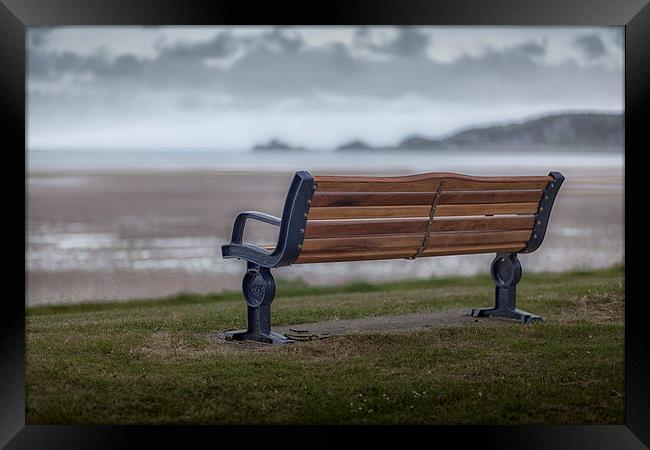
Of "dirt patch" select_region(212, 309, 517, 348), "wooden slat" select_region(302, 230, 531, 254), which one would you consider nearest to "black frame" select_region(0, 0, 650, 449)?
"wooden slat" select_region(302, 230, 531, 254)

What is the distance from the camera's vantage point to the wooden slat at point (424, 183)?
16.9 feet

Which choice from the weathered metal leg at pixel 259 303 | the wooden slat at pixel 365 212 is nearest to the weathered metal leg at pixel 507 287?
the wooden slat at pixel 365 212

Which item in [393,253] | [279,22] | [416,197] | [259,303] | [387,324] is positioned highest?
[279,22]

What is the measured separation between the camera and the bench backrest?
526cm

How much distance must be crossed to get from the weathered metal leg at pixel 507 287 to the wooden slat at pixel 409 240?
188mm

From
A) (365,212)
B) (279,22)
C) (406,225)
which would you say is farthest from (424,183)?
(279,22)

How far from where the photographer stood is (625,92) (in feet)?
14.6

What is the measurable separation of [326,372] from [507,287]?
1929 mm

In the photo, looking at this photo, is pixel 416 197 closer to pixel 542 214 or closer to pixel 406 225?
pixel 406 225

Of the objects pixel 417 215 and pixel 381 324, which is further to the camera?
pixel 381 324

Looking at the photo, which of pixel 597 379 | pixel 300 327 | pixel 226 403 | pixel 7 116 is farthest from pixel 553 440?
pixel 7 116

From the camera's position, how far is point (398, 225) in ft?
18.3

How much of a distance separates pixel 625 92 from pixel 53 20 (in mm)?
2781

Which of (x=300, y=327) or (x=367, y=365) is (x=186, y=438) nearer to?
(x=367, y=365)
